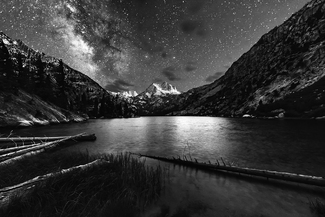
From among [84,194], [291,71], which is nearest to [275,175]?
[84,194]

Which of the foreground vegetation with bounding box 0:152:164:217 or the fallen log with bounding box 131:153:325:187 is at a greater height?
the foreground vegetation with bounding box 0:152:164:217

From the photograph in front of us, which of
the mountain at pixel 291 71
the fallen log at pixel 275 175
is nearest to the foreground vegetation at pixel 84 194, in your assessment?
the fallen log at pixel 275 175

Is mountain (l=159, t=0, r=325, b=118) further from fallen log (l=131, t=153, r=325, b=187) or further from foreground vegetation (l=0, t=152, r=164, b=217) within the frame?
foreground vegetation (l=0, t=152, r=164, b=217)

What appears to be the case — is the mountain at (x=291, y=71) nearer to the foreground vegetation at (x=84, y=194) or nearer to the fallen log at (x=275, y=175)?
the fallen log at (x=275, y=175)

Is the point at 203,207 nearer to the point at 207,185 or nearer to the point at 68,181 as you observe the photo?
the point at 207,185

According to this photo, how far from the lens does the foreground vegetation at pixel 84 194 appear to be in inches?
150

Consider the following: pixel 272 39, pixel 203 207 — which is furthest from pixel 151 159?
pixel 272 39

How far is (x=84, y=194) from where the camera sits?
17.2 ft

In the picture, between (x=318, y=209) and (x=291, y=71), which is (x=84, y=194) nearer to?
(x=318, y=209)

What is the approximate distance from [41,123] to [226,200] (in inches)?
2169

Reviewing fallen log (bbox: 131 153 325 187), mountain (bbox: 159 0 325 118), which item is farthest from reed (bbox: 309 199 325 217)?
mountain (bbox: 159 0 325 118)

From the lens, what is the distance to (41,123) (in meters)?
42.5

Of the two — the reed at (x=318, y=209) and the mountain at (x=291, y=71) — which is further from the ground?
the mountain at (x=291, y=71)

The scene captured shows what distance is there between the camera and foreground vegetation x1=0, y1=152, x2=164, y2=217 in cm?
382
